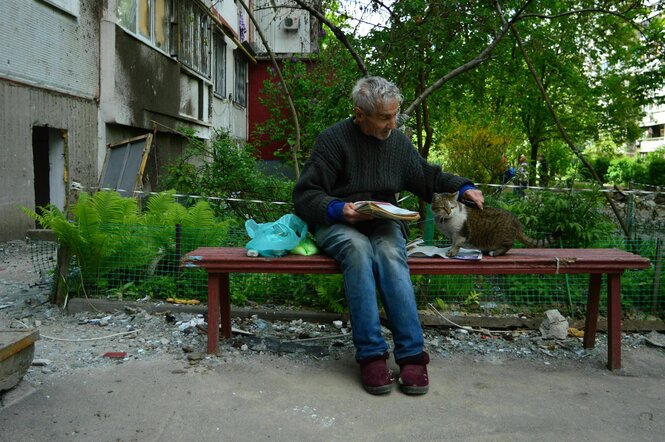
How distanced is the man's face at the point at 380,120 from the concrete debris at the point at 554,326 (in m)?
2.06

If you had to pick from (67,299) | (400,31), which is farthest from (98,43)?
(67,299)

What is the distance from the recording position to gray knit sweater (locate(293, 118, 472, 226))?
3.76 m

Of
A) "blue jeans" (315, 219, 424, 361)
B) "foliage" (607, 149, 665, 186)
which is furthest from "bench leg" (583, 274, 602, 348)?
"foliage" (607, 149, 665, 186)

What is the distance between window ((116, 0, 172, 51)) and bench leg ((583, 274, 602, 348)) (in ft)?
29.1

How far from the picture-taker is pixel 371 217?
3574 millimetres

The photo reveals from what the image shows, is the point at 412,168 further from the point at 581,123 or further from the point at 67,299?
the point at 581,123

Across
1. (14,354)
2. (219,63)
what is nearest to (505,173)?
(219,63)

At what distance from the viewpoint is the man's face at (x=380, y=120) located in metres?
3.61

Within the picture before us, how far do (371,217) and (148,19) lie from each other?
969cm

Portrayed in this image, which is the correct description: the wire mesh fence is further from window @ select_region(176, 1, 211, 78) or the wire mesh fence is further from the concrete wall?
window @ select_region(176, 1, 211, 78)

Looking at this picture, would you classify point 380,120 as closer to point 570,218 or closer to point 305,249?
point 305,249

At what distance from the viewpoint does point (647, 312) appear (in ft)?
16.5

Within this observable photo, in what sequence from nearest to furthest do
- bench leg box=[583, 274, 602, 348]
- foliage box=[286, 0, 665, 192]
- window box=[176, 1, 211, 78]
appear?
1. bench leg box=[583, 274, 602, 348]
2. foliage box=[286, 0, 665, 192]
3. window box=[176, 1, 211, 78]

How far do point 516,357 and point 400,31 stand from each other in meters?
3.92
